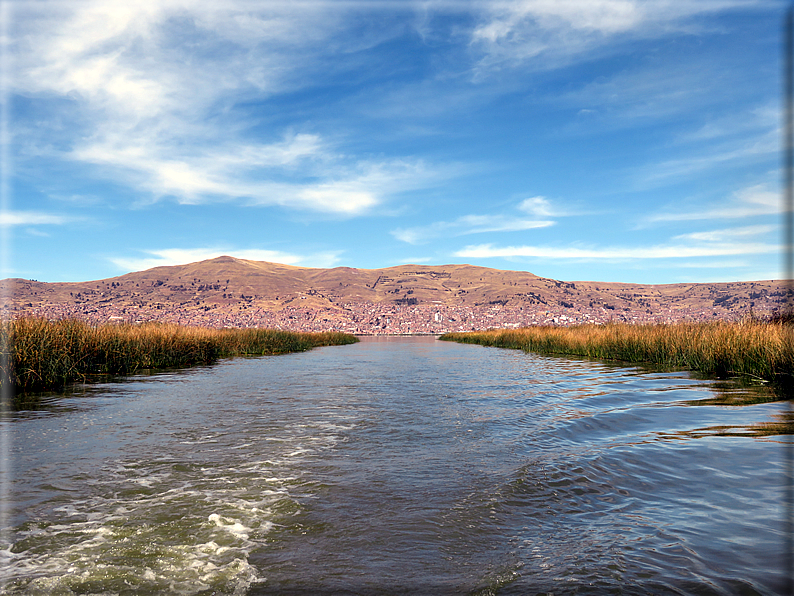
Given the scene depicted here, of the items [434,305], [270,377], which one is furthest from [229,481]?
[434,305]

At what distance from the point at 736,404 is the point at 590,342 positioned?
61.3 ft

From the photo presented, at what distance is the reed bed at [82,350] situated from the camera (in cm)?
1348

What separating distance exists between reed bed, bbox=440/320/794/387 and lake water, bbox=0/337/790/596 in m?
3.02

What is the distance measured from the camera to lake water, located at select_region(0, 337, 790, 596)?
360 cm

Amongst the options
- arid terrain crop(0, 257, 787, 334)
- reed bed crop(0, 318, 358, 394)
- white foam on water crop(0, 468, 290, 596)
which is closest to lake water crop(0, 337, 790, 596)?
white foam on water crop(0, 468, 290, 596)

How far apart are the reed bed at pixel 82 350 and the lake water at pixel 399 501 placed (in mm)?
4495

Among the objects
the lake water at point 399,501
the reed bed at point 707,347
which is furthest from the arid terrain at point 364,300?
the lake water at point 399,501

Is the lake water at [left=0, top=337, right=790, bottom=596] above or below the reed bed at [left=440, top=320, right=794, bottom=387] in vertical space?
below

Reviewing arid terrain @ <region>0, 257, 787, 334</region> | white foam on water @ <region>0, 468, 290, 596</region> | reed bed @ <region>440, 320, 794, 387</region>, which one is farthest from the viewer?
arid terrain @ <region>0, 257, 787, 334</region>

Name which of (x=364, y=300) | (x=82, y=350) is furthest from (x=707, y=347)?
(x=364, y=300)

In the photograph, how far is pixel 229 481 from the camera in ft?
19.6

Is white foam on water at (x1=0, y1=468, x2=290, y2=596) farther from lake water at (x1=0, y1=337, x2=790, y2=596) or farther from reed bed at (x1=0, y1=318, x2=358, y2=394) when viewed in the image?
reed bed at (x1=0, y1=318, x2=358, y2=394)

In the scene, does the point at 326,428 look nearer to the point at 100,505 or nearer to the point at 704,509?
the point at 100,505

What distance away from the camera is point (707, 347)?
1673 cm
